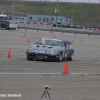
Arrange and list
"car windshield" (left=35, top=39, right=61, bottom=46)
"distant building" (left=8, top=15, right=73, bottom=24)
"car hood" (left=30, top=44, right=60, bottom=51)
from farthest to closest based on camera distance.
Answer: "distant building" (left=8, top=15, right=73, bottom=24) → "car windshield" (left=35, top=39, right=61, bottom=46) → "car hood" (left=30, top=44, right=60, bottom=51)

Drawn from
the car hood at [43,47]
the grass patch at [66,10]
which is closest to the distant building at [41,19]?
the grass patch at [66,10]

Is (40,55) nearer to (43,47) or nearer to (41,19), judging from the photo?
(43,47)

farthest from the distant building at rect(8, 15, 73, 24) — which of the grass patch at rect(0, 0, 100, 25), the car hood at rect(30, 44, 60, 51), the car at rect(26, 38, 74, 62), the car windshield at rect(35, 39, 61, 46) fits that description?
the car hood at rect(30, 44, 60, 51)

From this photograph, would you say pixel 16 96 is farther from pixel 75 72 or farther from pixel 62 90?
pixel 75 72

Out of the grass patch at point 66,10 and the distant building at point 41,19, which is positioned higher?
the grass patch at point 66,10

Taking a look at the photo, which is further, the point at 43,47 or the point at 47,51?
the point at 43,47

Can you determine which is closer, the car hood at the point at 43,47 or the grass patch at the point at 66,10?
the car hood at the point at 43,47

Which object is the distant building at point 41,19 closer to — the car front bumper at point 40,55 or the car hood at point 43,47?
the car hood at point 43,47

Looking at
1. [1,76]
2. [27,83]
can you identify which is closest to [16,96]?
[27,83]

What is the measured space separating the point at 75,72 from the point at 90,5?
4792 inches

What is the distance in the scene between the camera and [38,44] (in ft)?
86.1

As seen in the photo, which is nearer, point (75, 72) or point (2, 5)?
point (75, 72)

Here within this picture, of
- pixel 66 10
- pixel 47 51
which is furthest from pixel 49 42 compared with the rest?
pixel 66 10

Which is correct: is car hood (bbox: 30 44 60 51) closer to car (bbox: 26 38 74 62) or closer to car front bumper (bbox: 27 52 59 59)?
car (bbox: 26 38 74 62)
